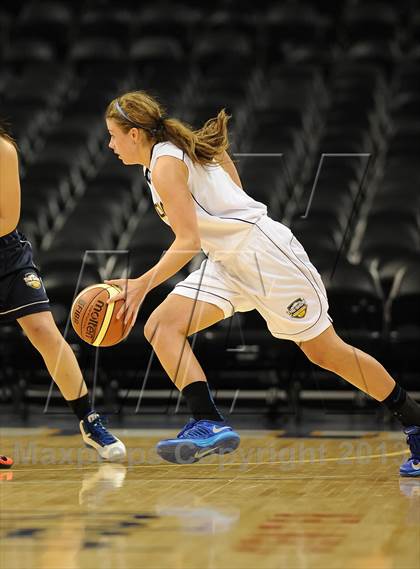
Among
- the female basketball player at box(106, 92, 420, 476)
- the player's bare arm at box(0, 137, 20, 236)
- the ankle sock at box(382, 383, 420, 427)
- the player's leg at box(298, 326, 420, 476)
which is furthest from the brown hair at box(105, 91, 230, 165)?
the ankle sock at box(382, 383, 420, 427)

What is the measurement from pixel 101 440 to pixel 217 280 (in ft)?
3.19

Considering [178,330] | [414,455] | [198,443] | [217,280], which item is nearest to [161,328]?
[178,330]

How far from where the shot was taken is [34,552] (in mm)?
3027

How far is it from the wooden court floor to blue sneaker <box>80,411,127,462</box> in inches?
2.6

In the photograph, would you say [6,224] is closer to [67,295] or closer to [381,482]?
[381,482]

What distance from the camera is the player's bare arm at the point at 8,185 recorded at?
→ 4500 millimetres

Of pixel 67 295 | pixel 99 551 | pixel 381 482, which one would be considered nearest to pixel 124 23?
pixel 67 295

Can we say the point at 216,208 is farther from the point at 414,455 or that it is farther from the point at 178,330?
the point at 414,455

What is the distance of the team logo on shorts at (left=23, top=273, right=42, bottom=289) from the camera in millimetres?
4684

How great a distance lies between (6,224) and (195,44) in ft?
27.5

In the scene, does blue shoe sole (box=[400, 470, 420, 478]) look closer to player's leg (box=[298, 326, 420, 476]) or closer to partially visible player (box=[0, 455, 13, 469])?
player's leg (box=[298, 326, 420, 476])

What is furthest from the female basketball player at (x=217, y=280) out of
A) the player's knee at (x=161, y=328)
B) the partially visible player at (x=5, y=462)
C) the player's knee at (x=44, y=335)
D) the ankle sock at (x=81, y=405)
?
the partially visible player at (x=5, y=462)

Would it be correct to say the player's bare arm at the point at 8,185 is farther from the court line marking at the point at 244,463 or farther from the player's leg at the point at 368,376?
the player's leg at the point at 368,376

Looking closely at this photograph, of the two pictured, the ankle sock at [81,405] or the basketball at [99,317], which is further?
the ankle sock at [81,405]
